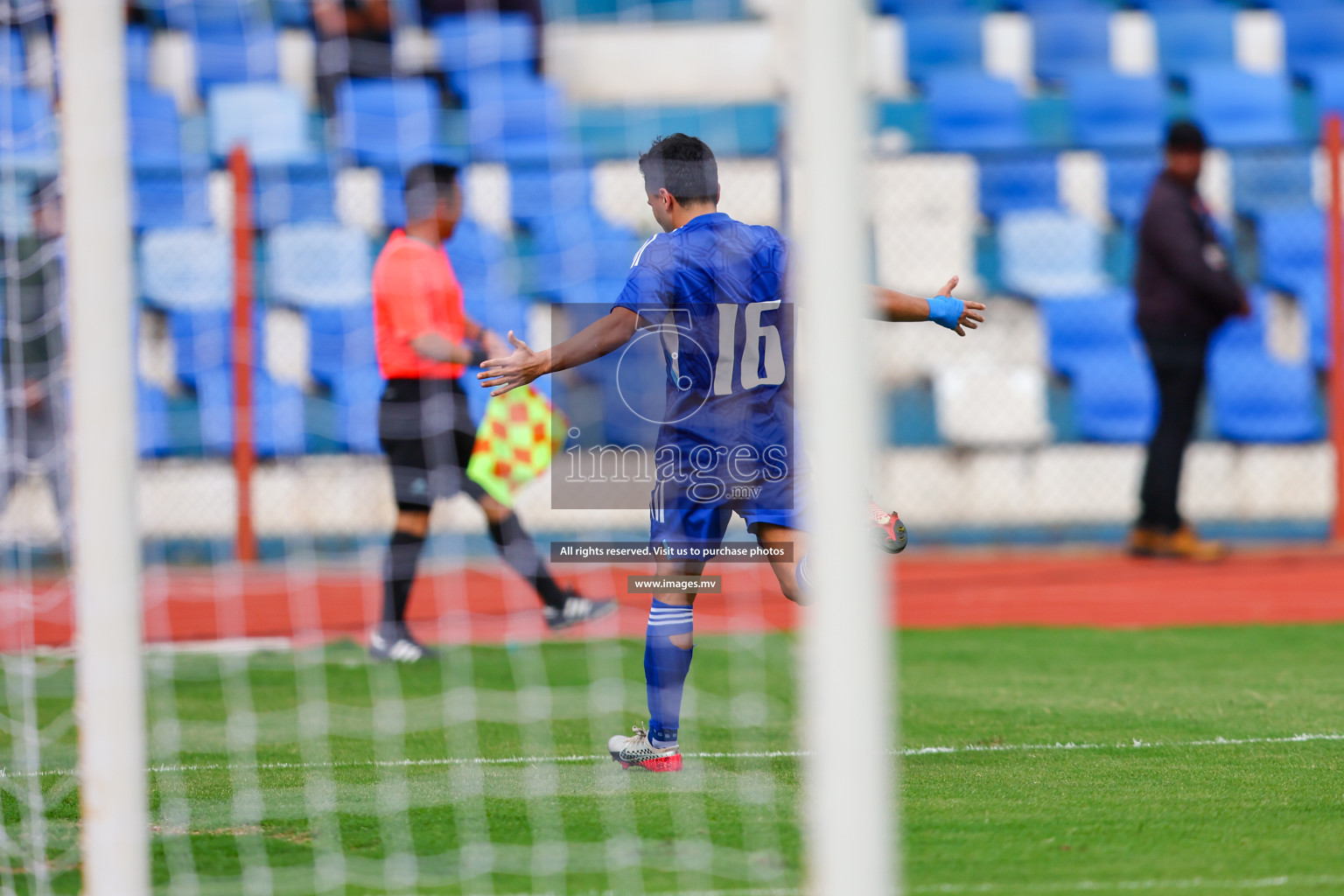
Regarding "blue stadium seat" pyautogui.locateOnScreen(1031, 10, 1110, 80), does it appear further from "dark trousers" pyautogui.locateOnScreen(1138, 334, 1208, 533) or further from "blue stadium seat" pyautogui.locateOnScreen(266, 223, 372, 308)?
"blue stadium seat" pyautogui.locateOnScreen(266, 223, 372, 308)

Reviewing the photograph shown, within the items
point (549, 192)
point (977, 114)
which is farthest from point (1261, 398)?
point (549, 192)

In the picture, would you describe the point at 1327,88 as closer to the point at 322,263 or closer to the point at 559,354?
the point at 322,263

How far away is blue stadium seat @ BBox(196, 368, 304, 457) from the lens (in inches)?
365

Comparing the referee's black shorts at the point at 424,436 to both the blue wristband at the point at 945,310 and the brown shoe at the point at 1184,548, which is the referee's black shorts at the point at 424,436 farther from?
the brown shoe at the point at 1184,548

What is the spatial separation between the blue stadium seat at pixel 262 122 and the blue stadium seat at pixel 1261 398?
256 inches

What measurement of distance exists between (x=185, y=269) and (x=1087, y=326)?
5.96 meters

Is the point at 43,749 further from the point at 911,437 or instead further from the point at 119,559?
the point at 911,437

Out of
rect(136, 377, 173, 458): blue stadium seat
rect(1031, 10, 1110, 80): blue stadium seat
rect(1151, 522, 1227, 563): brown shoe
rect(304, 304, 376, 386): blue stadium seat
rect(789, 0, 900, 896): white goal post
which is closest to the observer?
rect(789, 0, 900, 896): white goal post

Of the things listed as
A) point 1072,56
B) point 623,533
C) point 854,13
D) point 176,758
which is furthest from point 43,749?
point 1072,56

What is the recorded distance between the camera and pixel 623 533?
8.67m

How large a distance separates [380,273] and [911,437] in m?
5.01

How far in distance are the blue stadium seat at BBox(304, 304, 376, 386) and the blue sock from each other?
634 cm

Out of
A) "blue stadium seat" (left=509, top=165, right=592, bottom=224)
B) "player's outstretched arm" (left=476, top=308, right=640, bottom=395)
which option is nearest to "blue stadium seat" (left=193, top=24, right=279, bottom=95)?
"blue stadium seat" (left=509, top=165, right=592, bottom=224)

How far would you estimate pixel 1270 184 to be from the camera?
10.4m
